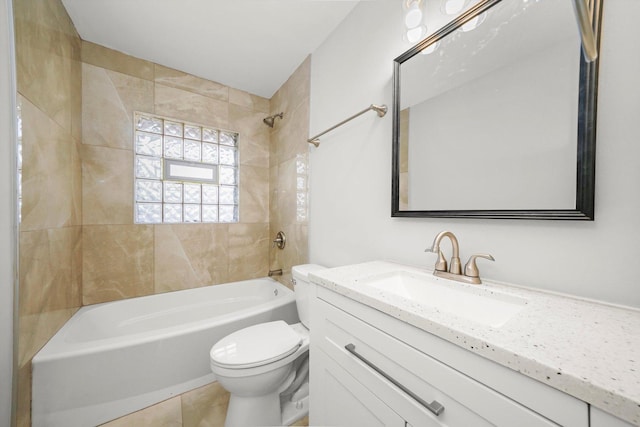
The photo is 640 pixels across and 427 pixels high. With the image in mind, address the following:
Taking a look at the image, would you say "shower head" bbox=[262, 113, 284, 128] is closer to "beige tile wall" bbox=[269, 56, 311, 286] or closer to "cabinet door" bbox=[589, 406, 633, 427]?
"beige tile wall" bbox=[269, 56, 311, 286]

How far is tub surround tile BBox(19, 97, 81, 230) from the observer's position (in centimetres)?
103

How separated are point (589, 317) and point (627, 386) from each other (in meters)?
0.31

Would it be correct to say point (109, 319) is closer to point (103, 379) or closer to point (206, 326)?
point (103, 379)

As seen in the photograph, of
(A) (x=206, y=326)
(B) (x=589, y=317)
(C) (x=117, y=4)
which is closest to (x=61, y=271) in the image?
(A) (x=206, y=326)

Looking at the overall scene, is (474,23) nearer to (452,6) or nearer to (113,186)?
(452,6)

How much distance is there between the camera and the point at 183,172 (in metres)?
2.15

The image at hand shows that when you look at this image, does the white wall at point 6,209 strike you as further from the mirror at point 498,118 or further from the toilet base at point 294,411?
the mirror at point 498,118

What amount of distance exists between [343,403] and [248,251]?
1.89 meters

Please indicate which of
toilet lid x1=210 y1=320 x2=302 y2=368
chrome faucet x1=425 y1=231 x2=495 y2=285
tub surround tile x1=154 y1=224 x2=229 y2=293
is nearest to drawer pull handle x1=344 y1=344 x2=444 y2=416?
chrome faucet x1=425 y1=231 x2=495 y2=285

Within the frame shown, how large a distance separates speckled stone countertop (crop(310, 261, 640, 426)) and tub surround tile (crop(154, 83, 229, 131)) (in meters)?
2.25

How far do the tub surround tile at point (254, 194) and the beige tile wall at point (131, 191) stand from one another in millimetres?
11

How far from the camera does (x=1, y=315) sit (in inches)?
34.3

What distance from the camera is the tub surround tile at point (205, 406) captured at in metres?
1.31

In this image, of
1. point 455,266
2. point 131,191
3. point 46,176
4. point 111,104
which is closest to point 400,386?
point 455,266
